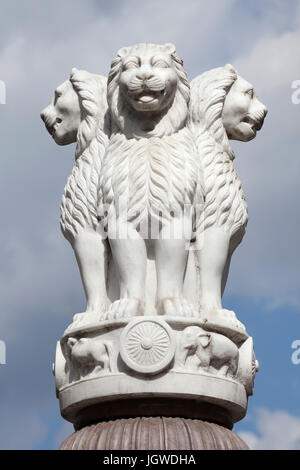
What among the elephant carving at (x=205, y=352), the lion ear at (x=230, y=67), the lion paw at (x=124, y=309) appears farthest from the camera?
the lion ear at (x=230, y=67)

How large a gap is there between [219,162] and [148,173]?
2.49 ft

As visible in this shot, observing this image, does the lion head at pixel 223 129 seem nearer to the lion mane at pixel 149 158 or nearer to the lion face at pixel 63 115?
the lion mane at pixel 149 158

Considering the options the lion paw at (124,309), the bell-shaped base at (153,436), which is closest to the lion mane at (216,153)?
the lion paw at (124,309)

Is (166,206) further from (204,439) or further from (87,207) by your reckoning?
(204,439)

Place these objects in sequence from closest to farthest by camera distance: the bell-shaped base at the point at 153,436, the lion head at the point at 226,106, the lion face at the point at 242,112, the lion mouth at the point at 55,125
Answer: the bell-shaped base at the point at 153,436 → the lion head at the point at 226,106 → the lion face at the point at 242,112 → the lion mouth at the point at 55,125

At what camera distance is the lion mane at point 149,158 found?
8.97m

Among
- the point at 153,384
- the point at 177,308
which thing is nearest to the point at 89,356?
the point at 153,384

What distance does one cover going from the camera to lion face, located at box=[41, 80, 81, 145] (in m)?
9.89

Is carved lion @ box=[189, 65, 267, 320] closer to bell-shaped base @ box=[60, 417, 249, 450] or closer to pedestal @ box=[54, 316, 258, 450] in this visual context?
pedestal @ box=[54, 316, 258, 450]

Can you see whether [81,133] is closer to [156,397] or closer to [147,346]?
[147,346]

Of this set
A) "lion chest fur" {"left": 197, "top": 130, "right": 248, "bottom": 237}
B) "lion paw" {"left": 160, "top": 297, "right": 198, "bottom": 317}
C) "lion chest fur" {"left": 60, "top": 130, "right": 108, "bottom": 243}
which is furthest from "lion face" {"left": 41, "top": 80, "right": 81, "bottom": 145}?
"lion paw" {"left": 160, "top": 297, "right": 198, "bottom": 317}

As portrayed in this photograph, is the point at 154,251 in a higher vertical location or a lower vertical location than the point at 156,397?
higher

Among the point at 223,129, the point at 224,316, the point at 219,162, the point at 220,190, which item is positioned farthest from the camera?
the point at 223,129

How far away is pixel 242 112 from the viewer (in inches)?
385
